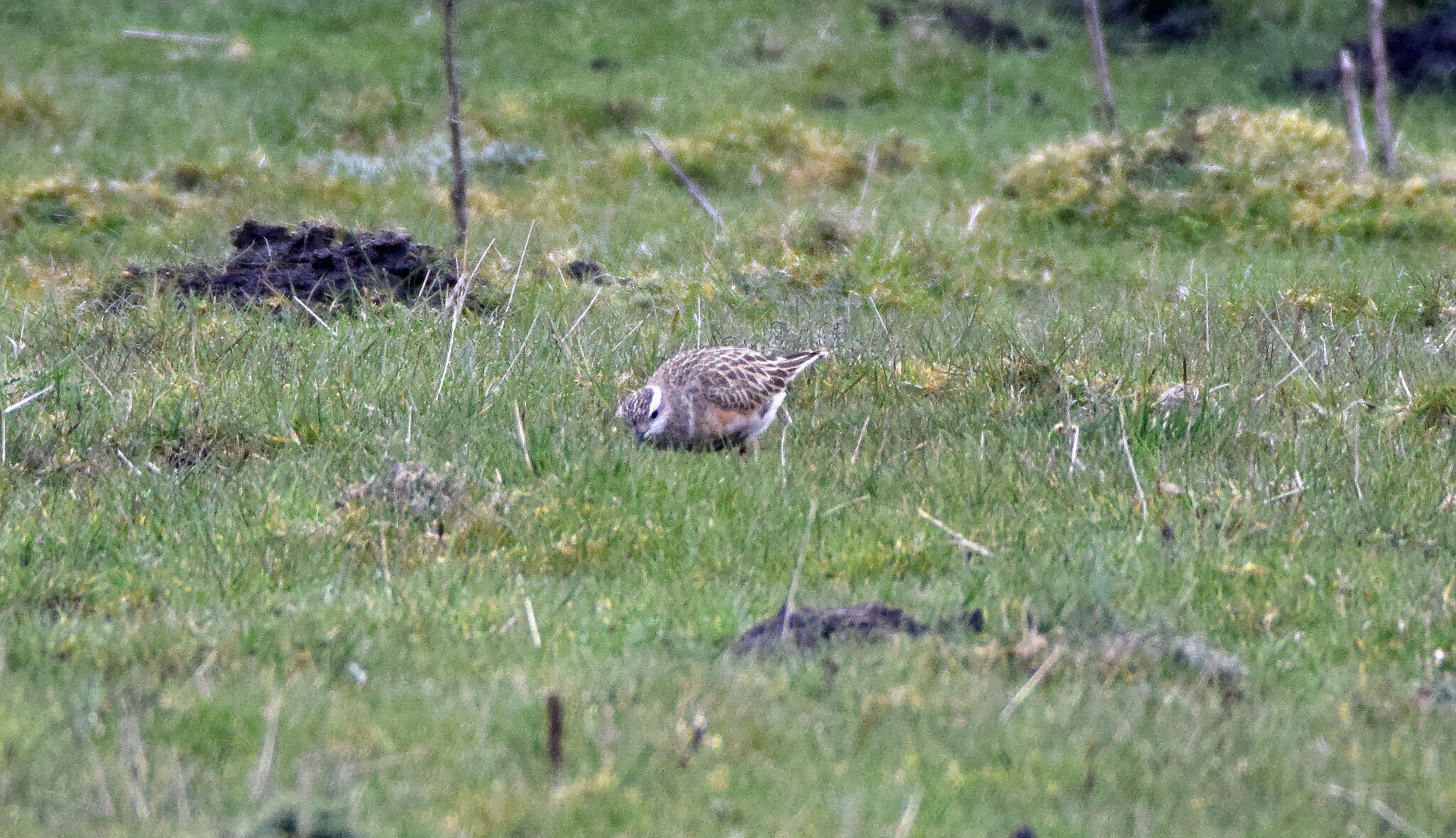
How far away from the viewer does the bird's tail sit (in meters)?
6.96

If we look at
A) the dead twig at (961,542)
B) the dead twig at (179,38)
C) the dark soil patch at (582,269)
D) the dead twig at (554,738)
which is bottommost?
the dead twig at (179,38)

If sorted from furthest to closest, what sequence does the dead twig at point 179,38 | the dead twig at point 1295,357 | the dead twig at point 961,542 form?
the dead twig at point 179,38
the dead twig at point 1295,357
the dead twig at point 961,542

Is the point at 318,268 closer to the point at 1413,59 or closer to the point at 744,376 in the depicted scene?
the point at 744,376

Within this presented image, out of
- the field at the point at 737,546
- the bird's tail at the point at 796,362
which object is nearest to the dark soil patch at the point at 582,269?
the field at the point at 737,546

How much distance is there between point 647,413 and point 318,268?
4.27 metres

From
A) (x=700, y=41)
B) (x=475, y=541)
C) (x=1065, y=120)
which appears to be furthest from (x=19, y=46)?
(x=475, y=541)

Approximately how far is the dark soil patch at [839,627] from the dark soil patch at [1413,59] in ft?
66.4

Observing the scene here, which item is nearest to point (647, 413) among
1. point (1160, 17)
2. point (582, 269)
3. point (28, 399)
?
point (28, 399)

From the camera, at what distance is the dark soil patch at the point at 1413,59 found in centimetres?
2173

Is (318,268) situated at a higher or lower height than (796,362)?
lower

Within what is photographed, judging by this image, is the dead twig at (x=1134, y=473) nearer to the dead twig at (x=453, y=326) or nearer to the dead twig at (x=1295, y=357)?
the dead twig at (x=1295, y=357)

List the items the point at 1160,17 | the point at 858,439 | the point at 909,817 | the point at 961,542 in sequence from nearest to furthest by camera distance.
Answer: the point at 909,817 → the point at 961,542 → the point at 858,439 → the point at 1160,17

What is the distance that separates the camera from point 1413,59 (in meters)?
22.2

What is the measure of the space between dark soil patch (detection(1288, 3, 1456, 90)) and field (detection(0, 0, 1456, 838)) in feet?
33.6
